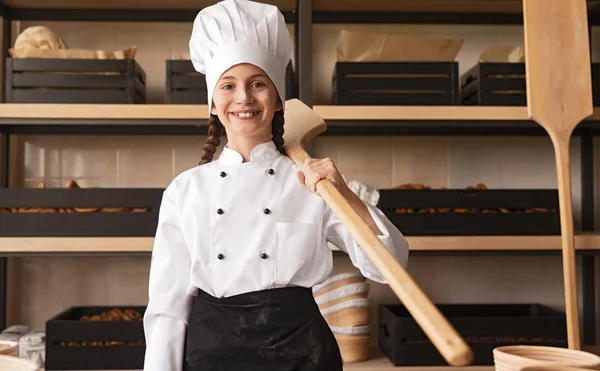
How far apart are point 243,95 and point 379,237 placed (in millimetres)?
337

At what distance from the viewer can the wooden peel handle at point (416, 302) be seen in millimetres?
637

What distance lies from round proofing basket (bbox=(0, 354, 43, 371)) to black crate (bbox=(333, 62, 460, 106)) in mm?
1442

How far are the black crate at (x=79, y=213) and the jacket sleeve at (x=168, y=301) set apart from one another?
813 mm

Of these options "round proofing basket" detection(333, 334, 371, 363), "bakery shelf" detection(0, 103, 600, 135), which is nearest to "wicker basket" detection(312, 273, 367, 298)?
"round proofing basket" detection(333, 334, 371, 363)

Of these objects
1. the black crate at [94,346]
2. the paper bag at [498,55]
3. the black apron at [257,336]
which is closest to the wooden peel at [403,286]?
the black apron at [257,336]

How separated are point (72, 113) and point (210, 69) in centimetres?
95

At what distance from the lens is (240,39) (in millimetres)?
1195

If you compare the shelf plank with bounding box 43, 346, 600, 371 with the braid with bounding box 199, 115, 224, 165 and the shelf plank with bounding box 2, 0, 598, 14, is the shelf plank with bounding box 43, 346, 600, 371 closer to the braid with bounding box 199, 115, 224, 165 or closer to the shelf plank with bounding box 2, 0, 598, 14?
the braid with bounding box 199, 115, 224, 165

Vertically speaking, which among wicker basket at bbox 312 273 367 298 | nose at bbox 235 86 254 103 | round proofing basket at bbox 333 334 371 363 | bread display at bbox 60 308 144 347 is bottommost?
round proofing basket at bbox 333 334 371 363

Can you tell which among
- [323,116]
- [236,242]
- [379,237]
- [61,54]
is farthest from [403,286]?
[61,54]

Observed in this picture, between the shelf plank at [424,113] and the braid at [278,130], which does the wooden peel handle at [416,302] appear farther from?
the shelf plank at [424,113]

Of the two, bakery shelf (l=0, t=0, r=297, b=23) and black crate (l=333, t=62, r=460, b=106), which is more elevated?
bakery shelf (l=0, t=0, r=297, b=23)

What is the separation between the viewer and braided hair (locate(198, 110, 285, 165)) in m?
1.31

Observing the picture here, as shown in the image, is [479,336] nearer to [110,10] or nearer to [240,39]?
[240,39]
